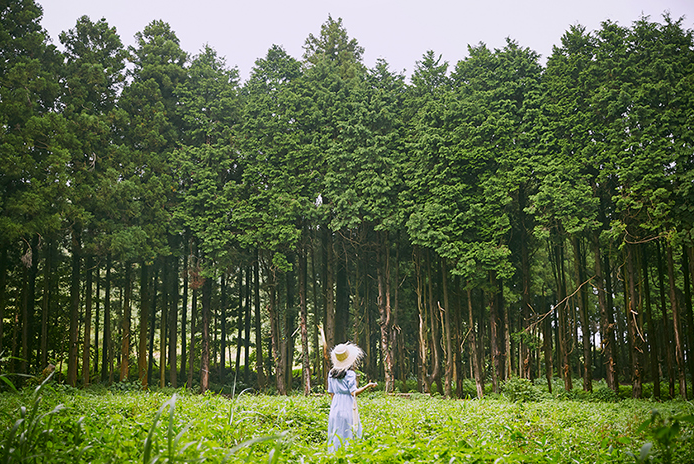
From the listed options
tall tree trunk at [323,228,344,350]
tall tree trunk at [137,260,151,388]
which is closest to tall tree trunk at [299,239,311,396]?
tall tree trunk at [323,228,344,350]

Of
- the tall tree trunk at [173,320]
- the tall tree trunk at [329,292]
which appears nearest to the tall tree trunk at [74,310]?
the tall tree trunk at [173,320]

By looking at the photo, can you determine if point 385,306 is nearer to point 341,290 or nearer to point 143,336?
point 341,290

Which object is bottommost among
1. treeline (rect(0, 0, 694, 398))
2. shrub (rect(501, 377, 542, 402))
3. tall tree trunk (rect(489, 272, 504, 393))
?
shrub (rect(501, 377, 542, 402))

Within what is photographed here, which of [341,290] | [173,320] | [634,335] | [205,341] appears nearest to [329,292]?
[341,290]

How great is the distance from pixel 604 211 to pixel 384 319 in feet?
24.7

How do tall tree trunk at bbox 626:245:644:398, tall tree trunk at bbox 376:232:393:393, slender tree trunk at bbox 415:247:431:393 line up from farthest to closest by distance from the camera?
tall tree trunk at bbox 376:232:393:393 → slender tree trunk at bbox 415:247:431:393 → tall tree trunk at bbox 626:245:644:398

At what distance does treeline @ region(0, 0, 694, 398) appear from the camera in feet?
42.7

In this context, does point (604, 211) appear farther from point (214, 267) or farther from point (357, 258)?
point (214, 267)

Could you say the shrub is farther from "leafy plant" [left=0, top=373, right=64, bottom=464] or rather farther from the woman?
"leafy plant" [left=0, top=373, right=64, bottom=464]

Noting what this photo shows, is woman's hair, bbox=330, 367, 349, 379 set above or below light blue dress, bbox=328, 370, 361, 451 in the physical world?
above

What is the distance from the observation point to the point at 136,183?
16.1 meters

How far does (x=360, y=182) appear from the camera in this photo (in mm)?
16203

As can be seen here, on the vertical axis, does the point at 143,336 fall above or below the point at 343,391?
above

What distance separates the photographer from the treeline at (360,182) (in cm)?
1300
